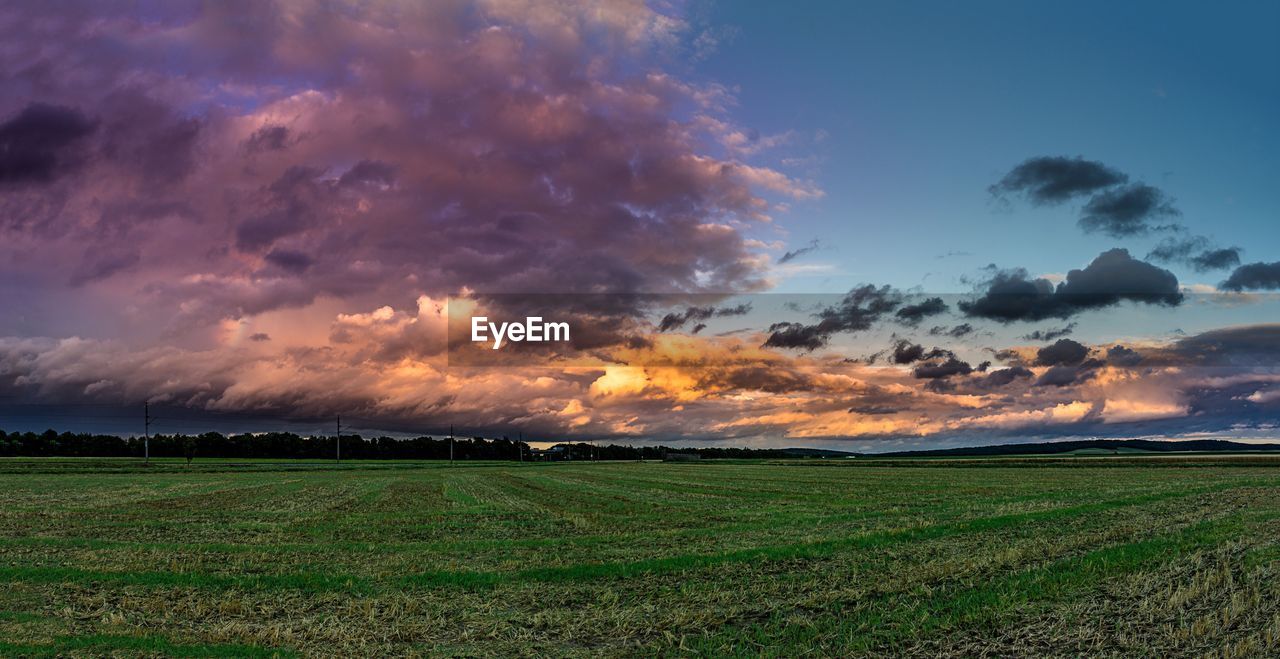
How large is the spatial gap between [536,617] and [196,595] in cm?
852

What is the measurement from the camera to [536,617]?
1511cm

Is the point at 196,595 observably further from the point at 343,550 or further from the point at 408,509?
the point at 408,509

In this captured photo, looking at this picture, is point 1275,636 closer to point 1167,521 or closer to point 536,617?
point 536,617

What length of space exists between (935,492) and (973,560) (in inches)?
1273

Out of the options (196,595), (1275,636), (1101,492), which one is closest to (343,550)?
(196,595)

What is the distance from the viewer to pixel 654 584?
710 inches

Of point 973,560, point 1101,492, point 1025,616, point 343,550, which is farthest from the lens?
point 1101,492

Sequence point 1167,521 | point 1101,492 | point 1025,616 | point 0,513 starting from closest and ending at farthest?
point 1025,616
point 1167,521
point 0,513
point 1101,492

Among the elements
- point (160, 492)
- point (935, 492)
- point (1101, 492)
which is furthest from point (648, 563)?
point (160, 492)

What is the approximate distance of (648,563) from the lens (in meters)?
20.2

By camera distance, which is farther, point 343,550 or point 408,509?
point 408,509

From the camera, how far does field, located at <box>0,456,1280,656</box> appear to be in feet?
44.1

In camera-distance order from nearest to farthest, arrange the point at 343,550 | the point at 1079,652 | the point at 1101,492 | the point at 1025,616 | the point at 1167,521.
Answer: the point at 1079,652
the point at 1025,616
the point at 343,550
the point at 1167,521
the point at 1101,492

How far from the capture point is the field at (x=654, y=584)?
13438 millimetres
